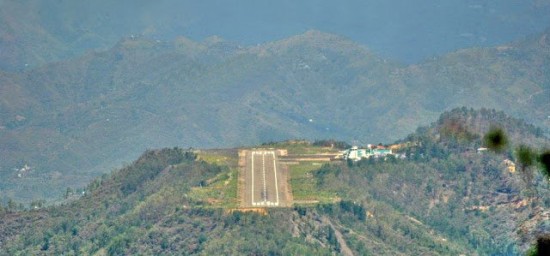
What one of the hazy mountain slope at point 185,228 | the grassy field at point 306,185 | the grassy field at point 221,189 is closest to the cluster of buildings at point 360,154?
the grassy field at point 306,185

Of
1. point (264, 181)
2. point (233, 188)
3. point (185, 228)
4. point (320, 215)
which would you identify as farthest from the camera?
point (264, 181)

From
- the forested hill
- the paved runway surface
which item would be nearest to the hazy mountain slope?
the forested hill

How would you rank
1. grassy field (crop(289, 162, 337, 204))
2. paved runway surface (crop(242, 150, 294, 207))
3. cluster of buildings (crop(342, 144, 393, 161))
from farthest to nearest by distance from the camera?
cluster of buildings (crop(342, 144, 393, 161)) → grassy field (crop(289, 162, 337, 204)) → paved runway surface (crop(242, 150, 294, 207))

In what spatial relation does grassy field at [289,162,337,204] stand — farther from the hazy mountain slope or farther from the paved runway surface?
the hazy mountain slope

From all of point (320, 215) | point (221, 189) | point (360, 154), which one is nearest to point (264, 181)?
point (221, 189)

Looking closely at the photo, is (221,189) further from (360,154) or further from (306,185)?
(360,154)

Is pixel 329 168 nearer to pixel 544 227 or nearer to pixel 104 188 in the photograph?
pixel 104 188

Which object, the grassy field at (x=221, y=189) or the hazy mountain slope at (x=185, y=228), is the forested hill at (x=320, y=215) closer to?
the hazy mountain slope at (x=185, y=228)

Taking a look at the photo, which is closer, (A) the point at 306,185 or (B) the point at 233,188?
(B) the point at 233,188
